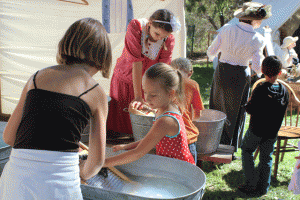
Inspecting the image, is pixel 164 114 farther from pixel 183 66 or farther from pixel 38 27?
pixel 38 27

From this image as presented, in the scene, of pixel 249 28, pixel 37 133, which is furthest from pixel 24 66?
pixel 37 133

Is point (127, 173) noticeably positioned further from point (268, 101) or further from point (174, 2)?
point (174, 2)

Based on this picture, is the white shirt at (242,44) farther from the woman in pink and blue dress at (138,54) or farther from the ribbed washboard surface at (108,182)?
the ribbed washboard surface at (108,182)

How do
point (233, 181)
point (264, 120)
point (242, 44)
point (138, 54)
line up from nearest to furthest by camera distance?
A: point (138, 54) < point (264, 120) < point (233, 181) < point (242, 44)

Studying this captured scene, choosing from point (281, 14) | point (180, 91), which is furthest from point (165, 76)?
point (281, 14)

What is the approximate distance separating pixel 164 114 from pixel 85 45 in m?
0.62

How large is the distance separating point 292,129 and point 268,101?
903mm

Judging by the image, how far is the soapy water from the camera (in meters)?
1.44

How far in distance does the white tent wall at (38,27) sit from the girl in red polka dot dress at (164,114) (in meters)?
2.33

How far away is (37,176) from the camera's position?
42.4 inches

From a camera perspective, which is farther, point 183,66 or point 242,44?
point 242,44

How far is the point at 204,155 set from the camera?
2.53 metres

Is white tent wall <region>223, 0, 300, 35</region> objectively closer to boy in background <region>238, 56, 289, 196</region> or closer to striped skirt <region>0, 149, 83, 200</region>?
boy in background <region>238, 56, 289, 196</region>

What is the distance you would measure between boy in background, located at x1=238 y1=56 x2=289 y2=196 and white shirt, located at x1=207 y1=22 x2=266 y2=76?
0.58m
